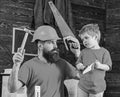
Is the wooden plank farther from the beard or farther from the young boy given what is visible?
the beard

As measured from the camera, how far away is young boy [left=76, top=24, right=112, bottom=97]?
2.72m

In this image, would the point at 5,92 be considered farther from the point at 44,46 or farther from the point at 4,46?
the point at 44,46

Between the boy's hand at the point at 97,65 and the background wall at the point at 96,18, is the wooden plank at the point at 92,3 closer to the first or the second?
the background wall at the point at 96,18

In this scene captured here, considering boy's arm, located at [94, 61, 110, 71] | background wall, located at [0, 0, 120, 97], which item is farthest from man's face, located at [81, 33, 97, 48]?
background wall, located at [0, 0, 120, 97]

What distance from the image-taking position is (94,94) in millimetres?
2748

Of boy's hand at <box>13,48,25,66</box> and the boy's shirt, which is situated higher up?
boy's hand at <box>13,48,25,66</box>

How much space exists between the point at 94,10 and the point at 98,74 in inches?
133

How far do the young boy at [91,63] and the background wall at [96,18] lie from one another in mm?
2168

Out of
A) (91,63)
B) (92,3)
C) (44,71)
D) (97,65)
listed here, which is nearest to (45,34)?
(44,71)

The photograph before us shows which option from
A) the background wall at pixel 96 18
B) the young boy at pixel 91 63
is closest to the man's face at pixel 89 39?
the young boy at pixel 91 63

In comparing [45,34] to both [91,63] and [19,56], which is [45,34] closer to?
[19,56]

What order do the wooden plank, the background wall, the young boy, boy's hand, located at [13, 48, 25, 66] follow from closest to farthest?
boy's hand, located at [13, 48, 25, 66] < the young boy < the background wall < the wooden plank

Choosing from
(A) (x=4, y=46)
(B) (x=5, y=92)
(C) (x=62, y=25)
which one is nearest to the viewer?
(C) (x=62, y=25)

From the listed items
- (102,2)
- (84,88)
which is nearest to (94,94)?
(84,88)
